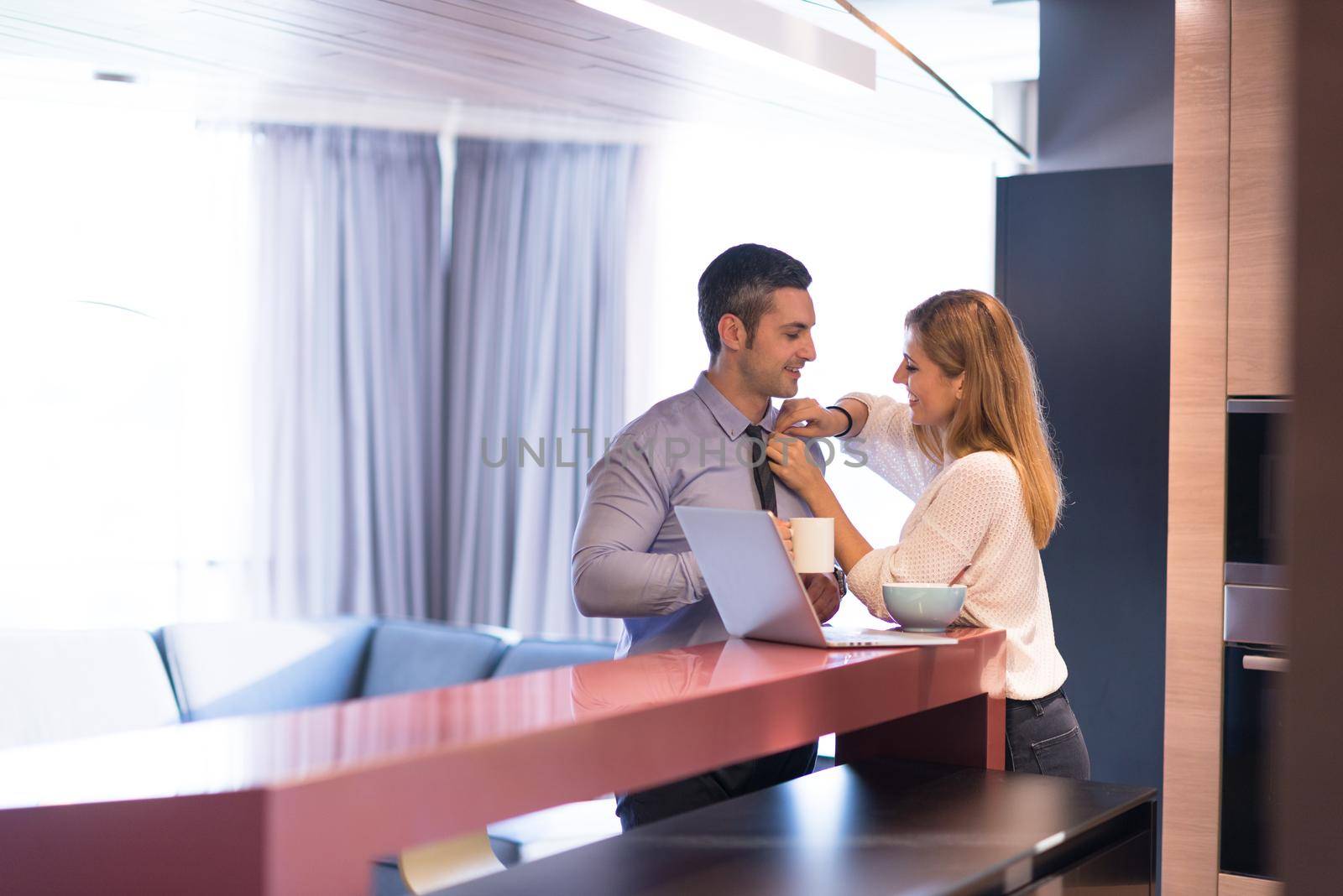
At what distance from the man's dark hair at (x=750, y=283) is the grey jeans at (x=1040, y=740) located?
0.87m

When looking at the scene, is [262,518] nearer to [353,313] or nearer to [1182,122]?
[353,313]

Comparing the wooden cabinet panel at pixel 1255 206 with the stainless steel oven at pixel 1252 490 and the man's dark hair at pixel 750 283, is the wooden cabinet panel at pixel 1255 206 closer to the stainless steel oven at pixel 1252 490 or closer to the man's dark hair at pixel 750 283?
the stainless steel oven at pixel 1252 490

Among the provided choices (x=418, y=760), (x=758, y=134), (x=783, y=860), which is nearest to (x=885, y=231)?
(x=758, y=134)

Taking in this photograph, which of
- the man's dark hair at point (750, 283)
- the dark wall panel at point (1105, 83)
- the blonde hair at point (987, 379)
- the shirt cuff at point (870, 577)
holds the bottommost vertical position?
the shirt cuff at point (870, 577)

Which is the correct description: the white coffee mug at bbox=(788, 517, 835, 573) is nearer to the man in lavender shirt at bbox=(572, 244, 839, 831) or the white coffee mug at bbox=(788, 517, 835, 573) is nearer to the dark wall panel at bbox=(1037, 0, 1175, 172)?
the man in lavender shirt at bbox=(572, 244, 839, 831)

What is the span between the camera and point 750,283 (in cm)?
248

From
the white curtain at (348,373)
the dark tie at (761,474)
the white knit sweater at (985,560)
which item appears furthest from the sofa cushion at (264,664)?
the white knit sweater at (985,560)

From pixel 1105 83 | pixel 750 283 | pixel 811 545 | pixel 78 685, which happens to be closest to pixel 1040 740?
pixel 811 545

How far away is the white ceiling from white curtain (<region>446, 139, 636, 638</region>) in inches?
21.2

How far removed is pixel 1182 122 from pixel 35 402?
404cm

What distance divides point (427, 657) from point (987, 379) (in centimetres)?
281

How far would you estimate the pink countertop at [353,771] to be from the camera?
3.15ft

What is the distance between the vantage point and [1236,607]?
2535 millimetres

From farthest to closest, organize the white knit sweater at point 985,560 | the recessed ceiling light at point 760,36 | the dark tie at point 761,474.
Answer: the dark tie at point 761,474, the recessed ceiling light at point 760,36, the white knit sweater at point 985,560
